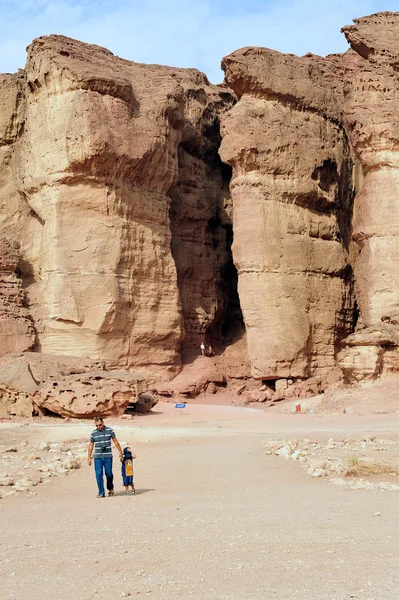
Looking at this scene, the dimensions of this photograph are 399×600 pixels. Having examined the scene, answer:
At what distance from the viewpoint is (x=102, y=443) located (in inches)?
359

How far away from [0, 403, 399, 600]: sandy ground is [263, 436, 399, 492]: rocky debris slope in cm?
27

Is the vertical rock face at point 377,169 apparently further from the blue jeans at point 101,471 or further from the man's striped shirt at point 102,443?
the blue jeans at point 101,471

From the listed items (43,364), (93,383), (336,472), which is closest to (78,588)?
(336,472)

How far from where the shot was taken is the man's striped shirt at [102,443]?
908 centimetres

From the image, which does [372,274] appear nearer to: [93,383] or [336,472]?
[93,383]

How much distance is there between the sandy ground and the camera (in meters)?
4.84

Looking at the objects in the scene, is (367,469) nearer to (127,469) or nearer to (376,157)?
(127,469)

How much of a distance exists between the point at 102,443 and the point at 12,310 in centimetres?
1648

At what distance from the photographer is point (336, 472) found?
9.98 m

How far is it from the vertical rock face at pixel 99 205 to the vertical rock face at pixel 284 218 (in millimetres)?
2446

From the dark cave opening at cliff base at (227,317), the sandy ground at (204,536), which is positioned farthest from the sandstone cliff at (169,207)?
the sandy ground at (204,536)

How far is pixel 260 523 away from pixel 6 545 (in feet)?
6.72

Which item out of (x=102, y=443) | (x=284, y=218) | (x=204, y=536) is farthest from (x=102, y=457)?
(x=284, y=218)

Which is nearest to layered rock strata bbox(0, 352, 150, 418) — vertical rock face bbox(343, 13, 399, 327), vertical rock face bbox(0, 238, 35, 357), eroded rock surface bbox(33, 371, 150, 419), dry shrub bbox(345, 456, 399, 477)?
eroded rock surface bbox(33, 371, 150, 419)
